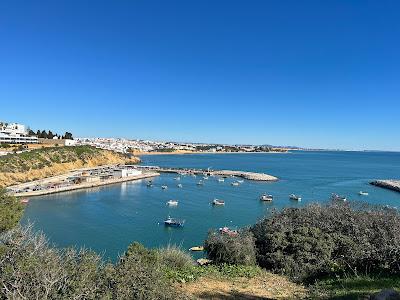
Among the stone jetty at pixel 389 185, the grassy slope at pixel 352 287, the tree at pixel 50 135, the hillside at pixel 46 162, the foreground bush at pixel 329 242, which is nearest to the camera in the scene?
the grassy slope at pixel 352 287

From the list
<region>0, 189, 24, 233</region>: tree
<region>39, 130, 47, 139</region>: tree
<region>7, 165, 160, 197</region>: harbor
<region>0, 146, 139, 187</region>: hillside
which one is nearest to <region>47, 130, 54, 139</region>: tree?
<region>39, 130, 47, 139</region>: tree

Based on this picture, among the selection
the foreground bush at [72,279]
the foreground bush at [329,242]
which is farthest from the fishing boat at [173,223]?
the foreground bush at [72,279]

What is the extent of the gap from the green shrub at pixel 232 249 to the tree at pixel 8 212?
763 cm

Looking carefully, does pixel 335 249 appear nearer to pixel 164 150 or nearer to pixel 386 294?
pixel 386 294

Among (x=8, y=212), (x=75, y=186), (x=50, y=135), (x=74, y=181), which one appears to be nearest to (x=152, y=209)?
(x=75, y=186)

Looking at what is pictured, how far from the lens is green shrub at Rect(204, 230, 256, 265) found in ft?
43.2

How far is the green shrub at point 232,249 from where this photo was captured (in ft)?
43.2

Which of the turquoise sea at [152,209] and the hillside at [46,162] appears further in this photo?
the hillside at [46,162]

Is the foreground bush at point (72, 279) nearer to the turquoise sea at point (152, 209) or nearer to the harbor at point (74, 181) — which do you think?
the turquoise sea at point (152, 209)

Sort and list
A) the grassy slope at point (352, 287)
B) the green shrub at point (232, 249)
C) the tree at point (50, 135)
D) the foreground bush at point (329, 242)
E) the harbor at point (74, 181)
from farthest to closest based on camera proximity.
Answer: the tree at point (50, 135), the harbor at point (74, 181), the green shrub at point (232, 249), the foreground bush at point (329, 242), the grassy slope at point (352, 287)

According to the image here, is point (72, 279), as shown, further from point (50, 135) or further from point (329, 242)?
point (50, 135)

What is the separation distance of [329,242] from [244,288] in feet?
14.3

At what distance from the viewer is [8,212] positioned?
47.9 feet

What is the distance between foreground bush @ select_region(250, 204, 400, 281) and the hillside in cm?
5020
